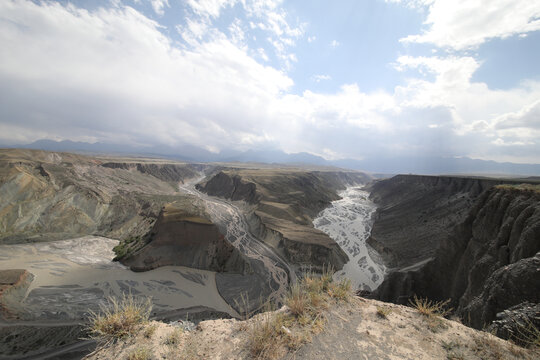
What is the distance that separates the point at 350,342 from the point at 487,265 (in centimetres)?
1728

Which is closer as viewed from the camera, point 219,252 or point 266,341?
point 266,341

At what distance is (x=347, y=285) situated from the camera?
20.8ft

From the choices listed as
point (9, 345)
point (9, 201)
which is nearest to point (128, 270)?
point (9, 345)

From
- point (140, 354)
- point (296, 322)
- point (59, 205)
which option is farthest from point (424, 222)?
point (59, 205)

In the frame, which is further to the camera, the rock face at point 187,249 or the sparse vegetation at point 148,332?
the rock face at point 187,249

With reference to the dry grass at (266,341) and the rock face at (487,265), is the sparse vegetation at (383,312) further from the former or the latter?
the rock face at (487,265)

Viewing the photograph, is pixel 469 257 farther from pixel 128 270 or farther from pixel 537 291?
pixel 128 270

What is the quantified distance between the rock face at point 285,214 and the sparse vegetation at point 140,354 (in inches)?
261

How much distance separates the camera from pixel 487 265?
1446 cm

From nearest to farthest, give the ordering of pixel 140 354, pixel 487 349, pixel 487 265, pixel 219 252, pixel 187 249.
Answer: pixel 140 354 → pixel 487 349 → pixel 487 265 → pixel 187 249 → pixel 219 252

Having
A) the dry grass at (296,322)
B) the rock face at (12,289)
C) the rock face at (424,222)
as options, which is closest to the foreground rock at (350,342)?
the dry grass at (296,322)

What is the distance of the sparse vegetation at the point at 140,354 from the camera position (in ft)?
13.0

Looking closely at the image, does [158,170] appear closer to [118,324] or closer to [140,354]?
[118,324]

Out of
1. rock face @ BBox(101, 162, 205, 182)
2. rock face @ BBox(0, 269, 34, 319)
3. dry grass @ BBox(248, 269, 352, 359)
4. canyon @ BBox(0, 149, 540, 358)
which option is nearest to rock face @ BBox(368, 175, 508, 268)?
canyon @ BBox(0, 149, 540, 358)
